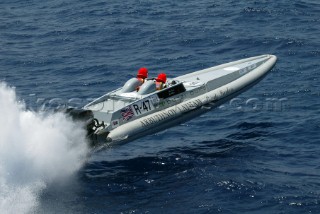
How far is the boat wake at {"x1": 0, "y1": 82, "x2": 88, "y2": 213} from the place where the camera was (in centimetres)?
3023

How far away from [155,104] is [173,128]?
4609 millimetres

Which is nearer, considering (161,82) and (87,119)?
(87,119)

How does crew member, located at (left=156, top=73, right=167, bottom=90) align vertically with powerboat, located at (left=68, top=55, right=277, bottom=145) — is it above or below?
above

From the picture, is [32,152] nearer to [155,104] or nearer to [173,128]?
[155,104]

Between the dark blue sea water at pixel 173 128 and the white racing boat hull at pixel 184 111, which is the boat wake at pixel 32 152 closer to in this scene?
the dark blue sea water at pixel 173 128

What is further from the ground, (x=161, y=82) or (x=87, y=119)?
(x=161, y=82)

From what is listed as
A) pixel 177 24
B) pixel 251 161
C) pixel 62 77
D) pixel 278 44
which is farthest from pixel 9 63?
pixel 251 161

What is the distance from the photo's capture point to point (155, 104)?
3603 centimetres

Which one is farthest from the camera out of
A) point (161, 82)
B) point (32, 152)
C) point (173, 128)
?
point (173, 128)

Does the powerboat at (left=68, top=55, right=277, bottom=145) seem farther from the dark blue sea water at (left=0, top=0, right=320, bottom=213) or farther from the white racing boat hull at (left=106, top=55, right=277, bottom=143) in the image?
the dark blue sea water at (left=0, top=0, right=320, bottom=213)

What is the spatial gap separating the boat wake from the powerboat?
101 centimetres

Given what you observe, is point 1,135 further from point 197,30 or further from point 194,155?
point 197,30

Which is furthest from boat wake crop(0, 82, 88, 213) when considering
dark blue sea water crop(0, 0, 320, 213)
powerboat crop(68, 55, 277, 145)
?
powerboat crop(68, 55, 277, 145)

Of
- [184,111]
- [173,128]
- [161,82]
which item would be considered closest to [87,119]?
[161,82]
